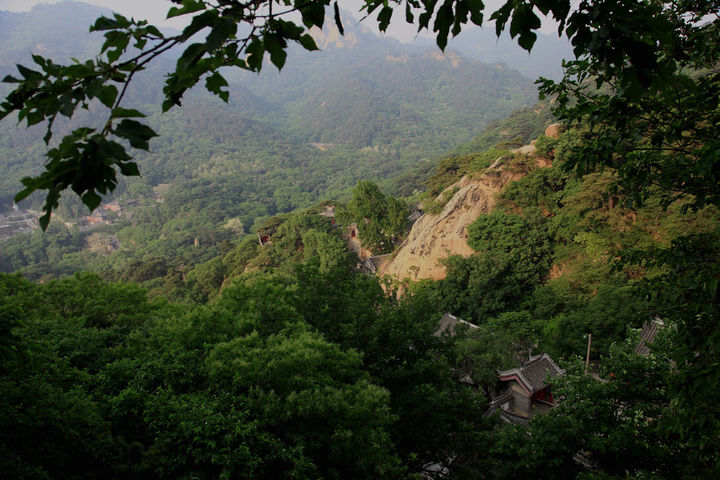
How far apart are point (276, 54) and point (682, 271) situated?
4.07 metres

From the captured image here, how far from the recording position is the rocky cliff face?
20.3 meters

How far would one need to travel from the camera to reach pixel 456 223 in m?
20.7

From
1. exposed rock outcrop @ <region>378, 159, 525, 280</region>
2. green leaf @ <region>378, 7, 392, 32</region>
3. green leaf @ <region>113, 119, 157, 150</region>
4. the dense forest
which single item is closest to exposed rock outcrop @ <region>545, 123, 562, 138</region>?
the dense forest

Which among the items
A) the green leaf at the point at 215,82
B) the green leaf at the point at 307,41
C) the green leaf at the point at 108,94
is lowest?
the green leaf at the point at 108,94

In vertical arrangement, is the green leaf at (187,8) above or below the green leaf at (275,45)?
above

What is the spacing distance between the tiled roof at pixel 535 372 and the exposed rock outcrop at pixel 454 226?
7199 mm

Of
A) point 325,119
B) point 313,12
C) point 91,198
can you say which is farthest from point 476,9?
point 325,119

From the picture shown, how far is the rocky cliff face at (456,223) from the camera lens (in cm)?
2031

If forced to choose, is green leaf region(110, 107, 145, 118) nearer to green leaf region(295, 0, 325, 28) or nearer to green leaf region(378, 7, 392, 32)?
green leaf region(295, 0, 325, 28)

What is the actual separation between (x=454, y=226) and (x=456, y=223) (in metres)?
0.19

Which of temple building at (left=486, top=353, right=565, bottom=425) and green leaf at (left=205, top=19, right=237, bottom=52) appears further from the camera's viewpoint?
temple building at (left=486, top=353, right=565, bottom=425)

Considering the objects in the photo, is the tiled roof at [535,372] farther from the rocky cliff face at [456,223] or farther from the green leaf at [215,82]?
the green leaf at [215,82]

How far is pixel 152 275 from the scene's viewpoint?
1606 inches

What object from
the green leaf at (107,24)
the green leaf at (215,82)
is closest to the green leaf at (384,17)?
the green leaf at (215,82)
